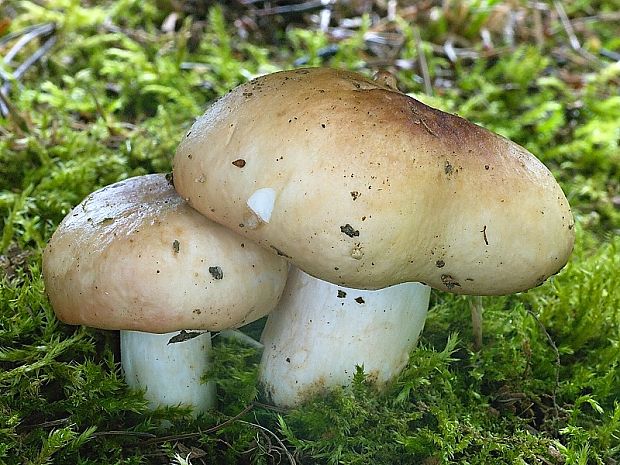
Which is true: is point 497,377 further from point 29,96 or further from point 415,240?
point 29,96

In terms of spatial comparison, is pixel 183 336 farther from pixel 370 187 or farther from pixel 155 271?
pixel 370 187

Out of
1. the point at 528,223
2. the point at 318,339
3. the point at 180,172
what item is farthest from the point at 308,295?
the point at 528,223

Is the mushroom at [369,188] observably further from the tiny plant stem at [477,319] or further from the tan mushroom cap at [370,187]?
the tiny plant stem at [477,319]

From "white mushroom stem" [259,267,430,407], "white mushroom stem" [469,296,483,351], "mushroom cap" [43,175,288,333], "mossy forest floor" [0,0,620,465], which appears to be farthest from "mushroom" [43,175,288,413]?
"white mushroom stem" [469,296,483,351]

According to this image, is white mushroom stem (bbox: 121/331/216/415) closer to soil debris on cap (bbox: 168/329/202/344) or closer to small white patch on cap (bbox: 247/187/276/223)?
soil debris on cap (bbox: 168/329/202/344)

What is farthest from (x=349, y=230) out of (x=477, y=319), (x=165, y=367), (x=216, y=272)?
(x=477, y=319)

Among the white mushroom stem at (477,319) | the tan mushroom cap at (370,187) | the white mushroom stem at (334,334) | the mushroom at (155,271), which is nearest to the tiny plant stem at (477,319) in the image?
the white mushroom stem at (477,319)
